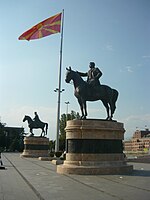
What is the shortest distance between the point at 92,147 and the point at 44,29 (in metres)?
A: 17.6

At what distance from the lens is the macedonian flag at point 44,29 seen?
2894cm

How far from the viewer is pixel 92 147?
1574cm

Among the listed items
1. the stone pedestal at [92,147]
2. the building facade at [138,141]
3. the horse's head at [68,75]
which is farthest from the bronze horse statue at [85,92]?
the building facade at [138,141]

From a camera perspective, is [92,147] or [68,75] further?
[68,75]

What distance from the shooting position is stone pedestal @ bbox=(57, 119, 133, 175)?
50.8 ft

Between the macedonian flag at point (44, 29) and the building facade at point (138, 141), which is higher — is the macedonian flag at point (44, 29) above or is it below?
above

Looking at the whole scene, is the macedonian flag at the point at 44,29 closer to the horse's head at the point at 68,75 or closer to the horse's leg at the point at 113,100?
the horse's head at the point at 68,75

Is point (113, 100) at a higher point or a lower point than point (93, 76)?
lower

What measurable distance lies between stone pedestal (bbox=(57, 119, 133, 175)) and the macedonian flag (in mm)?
15258

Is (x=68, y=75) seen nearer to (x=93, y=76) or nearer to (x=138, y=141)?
(x=93, y=76)

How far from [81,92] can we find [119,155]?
404cm

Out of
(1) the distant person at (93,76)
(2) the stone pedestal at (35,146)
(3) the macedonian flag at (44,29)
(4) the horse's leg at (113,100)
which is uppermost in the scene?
(3) the macedonian flag at (44,29)

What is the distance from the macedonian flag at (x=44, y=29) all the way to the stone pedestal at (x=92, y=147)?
15.3 meters

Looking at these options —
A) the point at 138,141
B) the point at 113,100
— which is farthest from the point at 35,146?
the point at 138,141
